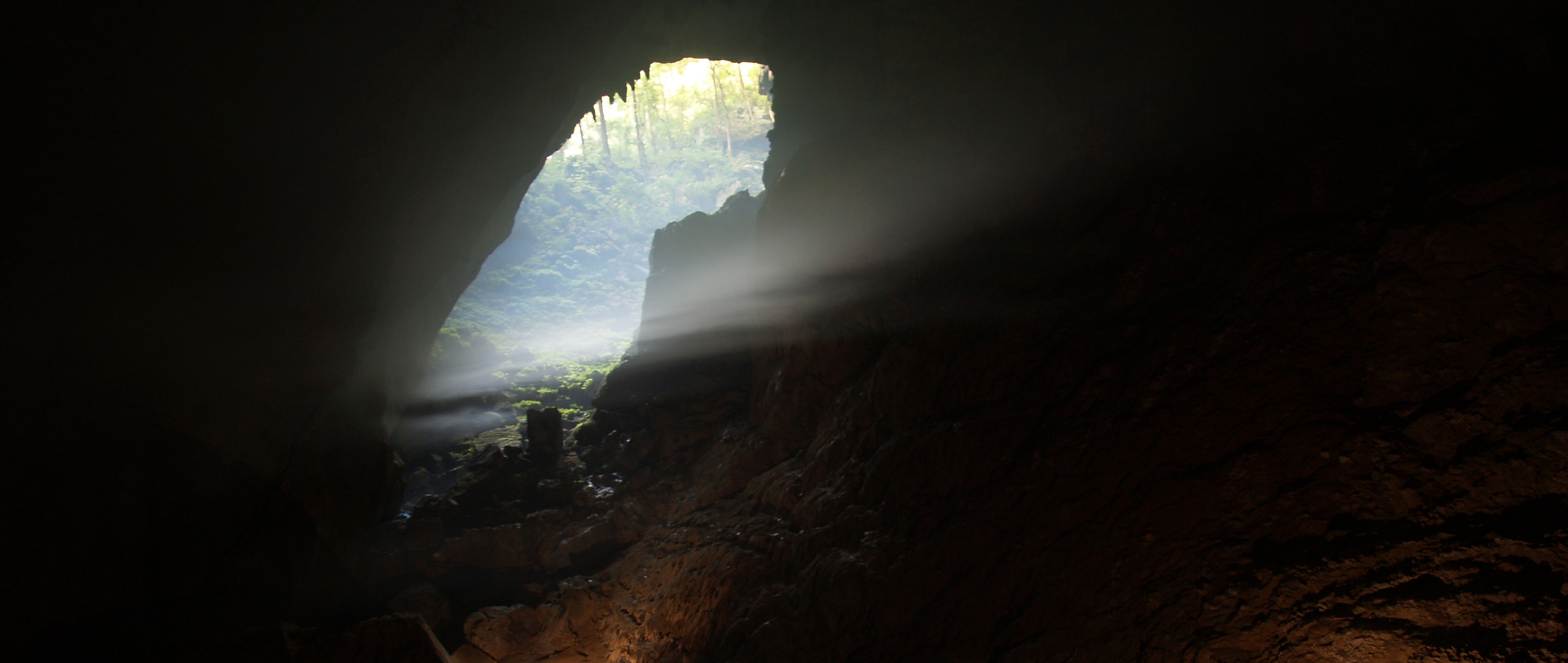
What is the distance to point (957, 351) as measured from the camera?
19.8 ft

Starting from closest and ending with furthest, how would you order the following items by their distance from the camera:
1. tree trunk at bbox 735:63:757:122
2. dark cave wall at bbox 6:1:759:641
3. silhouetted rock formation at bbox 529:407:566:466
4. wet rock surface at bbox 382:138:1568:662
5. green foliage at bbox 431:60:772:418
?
wet rock surface at bbox 382:138:1568:662 < dark cave wall at bbox 6:1:759:641 < silhouetted rock formation at bbox 529:407:566:466 < green foliage at bbox 431:60:772:418 < tree trunk at bbox 735:63:757:122

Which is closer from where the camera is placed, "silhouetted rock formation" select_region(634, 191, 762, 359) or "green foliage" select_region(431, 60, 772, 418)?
"silhouetted rock formation" select_region(634, 191, 762, 359)

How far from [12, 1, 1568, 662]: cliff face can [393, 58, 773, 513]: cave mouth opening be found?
244 inches

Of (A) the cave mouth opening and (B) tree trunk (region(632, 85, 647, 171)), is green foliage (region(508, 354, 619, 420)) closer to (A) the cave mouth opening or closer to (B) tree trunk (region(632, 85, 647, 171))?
(A) the cave mouth opening

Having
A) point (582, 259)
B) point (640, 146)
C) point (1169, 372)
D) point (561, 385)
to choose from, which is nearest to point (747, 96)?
point (640, 146)

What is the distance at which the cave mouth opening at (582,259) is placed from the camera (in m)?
15.9

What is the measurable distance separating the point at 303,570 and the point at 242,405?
2.39 m

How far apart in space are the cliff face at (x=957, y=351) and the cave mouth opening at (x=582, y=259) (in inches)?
244

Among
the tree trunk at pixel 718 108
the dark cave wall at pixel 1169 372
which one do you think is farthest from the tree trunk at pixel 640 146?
the dark cave wall at pixel 1169 372

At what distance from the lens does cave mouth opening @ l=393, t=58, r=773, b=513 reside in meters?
15.9

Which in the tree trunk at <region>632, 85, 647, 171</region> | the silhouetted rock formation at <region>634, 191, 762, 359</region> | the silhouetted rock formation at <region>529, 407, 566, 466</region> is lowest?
the silhouetted rock formation at <region>529, 407, 566, 466</region>

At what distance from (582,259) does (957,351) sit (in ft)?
119

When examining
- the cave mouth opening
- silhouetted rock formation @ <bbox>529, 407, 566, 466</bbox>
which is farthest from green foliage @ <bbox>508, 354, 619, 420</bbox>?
silhouetted rock formation @ <bbox>529, 407, 566, 466</bbox>

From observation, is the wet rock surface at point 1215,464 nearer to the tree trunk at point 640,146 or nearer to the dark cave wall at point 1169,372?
the dark cave wall at point 1169,372
